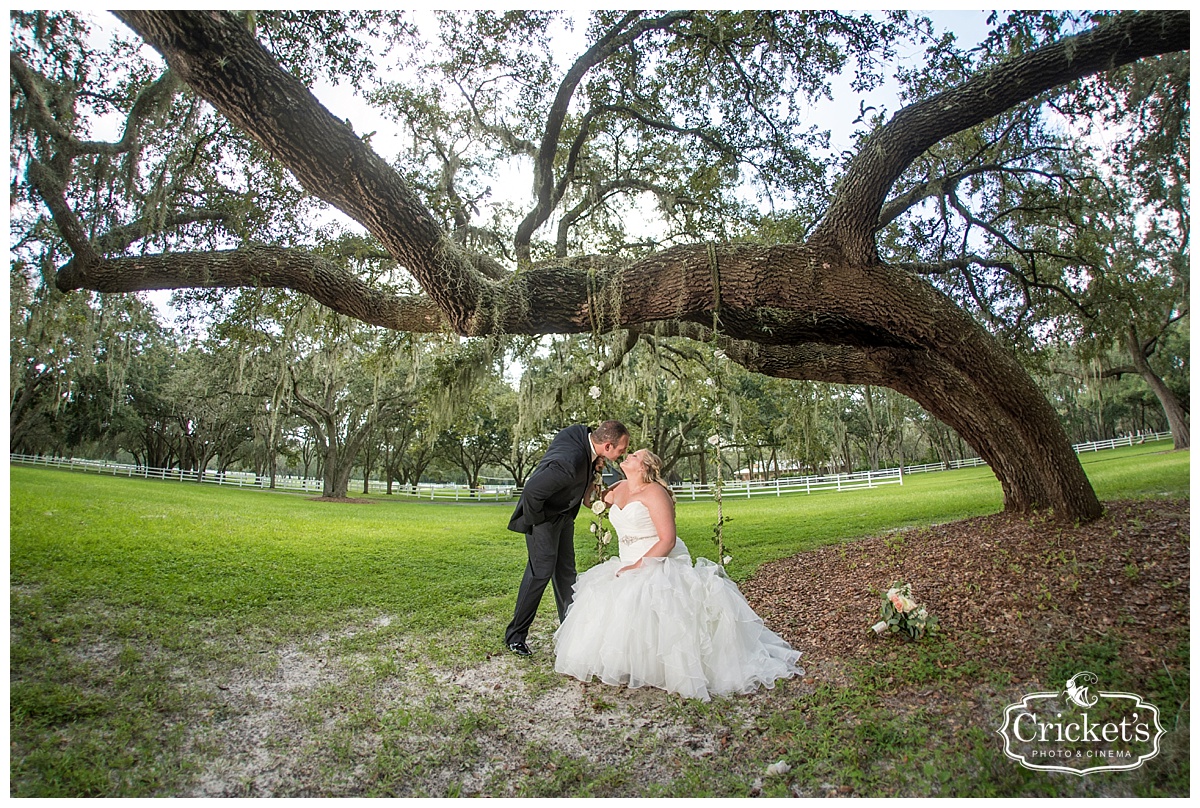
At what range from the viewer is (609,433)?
13.5 feet

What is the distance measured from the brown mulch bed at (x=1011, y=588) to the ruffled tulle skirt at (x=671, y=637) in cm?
42

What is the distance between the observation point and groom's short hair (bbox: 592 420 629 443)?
4.09 metres

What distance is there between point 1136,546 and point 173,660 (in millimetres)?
7182

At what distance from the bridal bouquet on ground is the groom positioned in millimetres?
2050

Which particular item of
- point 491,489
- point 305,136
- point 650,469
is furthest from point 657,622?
point 491,489

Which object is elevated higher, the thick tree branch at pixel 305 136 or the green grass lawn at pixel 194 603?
the thick tree branch at pixel 305 136

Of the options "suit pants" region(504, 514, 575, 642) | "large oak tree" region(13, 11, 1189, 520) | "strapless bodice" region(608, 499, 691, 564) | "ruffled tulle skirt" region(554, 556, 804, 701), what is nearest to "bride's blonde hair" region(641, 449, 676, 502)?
"strapless bodice" region(608, 499, 691, 564)

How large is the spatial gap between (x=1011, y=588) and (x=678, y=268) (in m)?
3.41

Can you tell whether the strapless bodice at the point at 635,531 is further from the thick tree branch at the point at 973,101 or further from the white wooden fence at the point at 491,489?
the white wooden fence at the point at 491,489

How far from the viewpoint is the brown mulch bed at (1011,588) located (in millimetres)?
3543

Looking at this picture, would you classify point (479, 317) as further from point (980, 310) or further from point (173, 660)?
point (980, 310)

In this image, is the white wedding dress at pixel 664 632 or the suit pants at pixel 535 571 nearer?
the white wedding dress at pixel 664 632

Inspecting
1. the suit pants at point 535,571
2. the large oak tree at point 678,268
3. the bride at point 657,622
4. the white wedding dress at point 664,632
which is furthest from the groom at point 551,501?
the large oak tree at point 678,268

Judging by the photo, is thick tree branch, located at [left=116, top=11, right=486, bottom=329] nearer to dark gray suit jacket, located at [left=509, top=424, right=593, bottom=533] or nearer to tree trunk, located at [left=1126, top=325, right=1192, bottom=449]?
dark gray suit jacket, located at [left=509, top=424, right=593, bottom=533]
